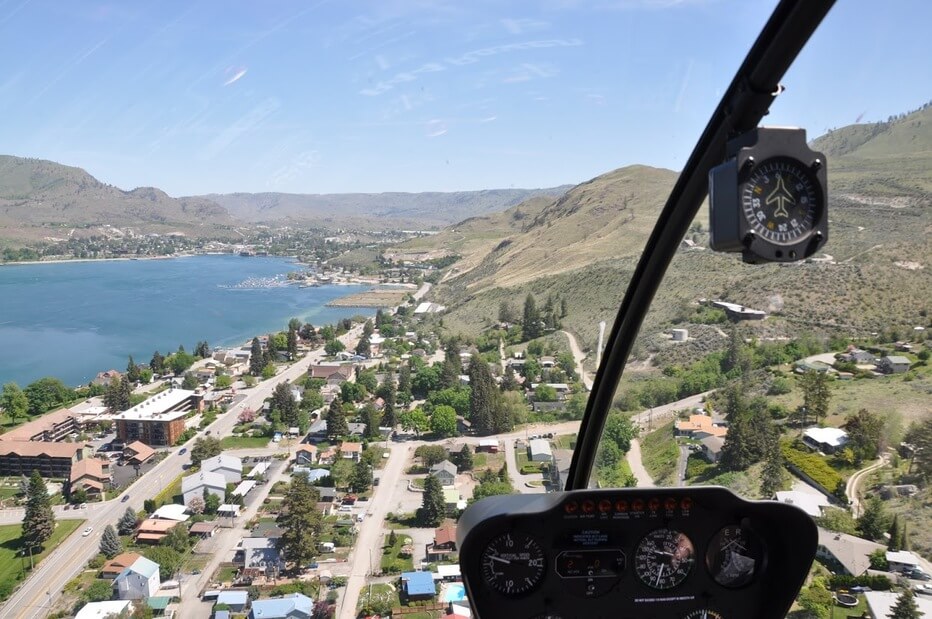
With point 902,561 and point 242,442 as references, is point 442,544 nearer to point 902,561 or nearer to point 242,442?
point 902,561

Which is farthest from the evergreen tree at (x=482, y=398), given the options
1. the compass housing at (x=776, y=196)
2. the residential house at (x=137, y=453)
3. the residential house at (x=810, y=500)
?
the compass housing at (x=776, y=196)

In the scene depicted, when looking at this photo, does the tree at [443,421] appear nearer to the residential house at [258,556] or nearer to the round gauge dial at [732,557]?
the residential house at [258,556]

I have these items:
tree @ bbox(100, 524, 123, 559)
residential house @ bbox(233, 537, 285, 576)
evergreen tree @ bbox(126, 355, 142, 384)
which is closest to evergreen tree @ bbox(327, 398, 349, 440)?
residential house @ bbox(233, 537, 285, 576)

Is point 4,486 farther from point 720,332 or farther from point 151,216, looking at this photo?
point 151,216

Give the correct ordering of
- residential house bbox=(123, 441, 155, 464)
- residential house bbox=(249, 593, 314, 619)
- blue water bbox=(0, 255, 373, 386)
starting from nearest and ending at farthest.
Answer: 1. residential house bbox=(249, 593, 314, 619)
2. residential house bbox=(123, 441, 155, 464)
3. blue water bbox=(0, 255, 373, 386)

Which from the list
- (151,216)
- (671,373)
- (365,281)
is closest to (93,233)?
(151,216)

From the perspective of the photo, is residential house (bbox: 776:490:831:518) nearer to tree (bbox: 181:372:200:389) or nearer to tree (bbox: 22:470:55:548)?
tree (bbox: 22:470:55:548)

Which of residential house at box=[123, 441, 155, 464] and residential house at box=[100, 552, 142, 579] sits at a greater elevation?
residential house at box=[100, 552, 142, 579]
